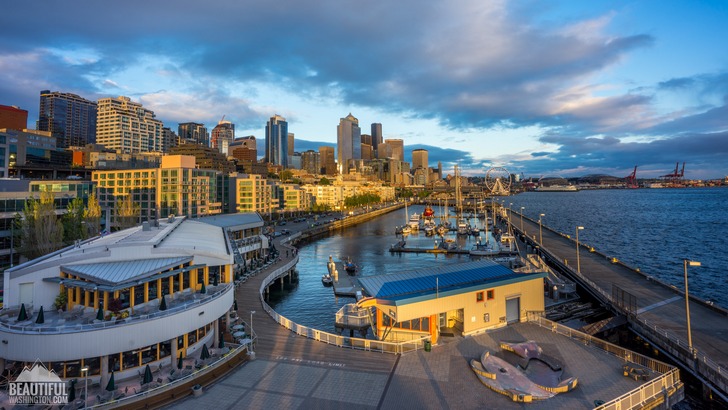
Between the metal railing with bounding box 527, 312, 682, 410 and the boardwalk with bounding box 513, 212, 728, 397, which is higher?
the metal railing with bounding box 527, 312, 682, 410

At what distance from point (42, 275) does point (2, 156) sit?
243ft

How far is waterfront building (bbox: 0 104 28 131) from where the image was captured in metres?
124

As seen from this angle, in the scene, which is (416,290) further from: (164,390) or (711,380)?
(711,380)

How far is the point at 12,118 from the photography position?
12775 centimetres

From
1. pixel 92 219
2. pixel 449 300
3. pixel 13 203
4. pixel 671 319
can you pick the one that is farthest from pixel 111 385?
pixel 92 219

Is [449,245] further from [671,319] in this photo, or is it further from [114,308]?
[114,308]

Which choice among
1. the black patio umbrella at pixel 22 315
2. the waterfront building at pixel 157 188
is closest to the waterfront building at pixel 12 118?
the waterfront building at pixel 157 188

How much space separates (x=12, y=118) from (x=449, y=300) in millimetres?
165981

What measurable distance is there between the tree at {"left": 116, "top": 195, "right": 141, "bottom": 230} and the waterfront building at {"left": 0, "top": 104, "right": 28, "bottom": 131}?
78.7 meters

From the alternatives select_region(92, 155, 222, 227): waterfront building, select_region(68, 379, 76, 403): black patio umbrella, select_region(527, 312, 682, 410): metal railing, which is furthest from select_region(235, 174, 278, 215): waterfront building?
select_region(527, 312, 682, 410): metal railing

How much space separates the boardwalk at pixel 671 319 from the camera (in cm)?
2234

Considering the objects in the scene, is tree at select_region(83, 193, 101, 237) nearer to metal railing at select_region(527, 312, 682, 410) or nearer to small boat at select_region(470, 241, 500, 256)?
metal railing at select_region(527, 312, 682, 410)

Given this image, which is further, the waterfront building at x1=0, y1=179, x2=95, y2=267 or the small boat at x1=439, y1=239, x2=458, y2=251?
the small boat at x1=439, y1=239, x2=458, y2=251

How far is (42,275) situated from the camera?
21359 millimetres
